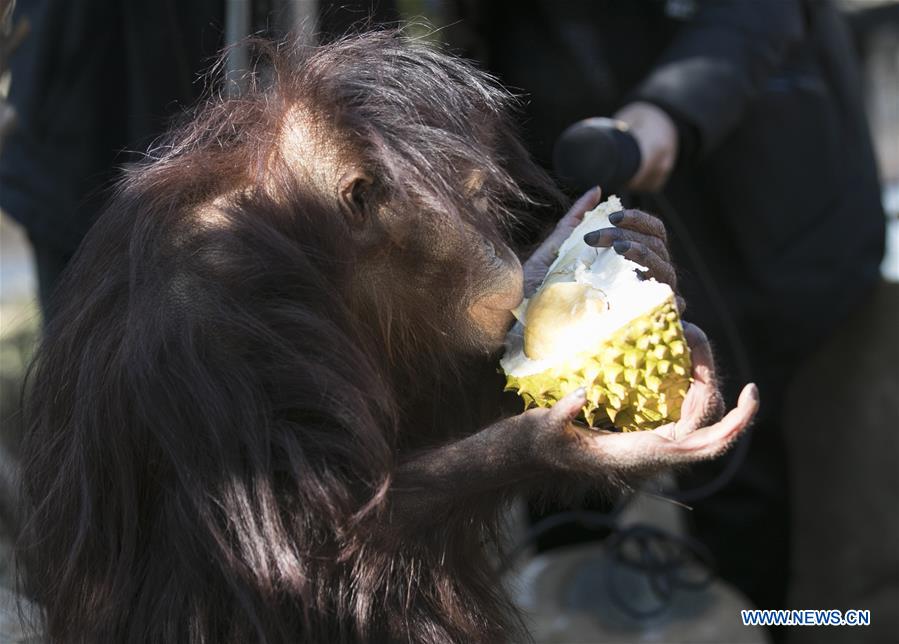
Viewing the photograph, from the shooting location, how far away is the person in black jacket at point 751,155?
1.73 meters

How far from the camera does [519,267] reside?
113cm

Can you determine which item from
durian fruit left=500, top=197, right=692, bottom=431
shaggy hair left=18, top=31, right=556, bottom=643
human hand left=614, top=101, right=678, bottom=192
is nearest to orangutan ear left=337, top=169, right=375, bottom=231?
shaggy hair left=18, top=31, right=556, bottom=643

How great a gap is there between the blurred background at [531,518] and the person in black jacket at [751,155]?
48 millimetres

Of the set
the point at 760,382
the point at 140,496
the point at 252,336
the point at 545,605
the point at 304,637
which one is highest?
the point at 252,336

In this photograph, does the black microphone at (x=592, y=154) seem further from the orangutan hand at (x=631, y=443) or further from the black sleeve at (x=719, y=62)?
the orangutan hand at (x=631, y=443)

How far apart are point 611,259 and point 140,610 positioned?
564 mm

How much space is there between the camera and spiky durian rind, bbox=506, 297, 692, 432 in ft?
3.23

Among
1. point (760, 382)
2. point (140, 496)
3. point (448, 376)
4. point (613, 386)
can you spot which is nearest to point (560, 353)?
point (613, 386)

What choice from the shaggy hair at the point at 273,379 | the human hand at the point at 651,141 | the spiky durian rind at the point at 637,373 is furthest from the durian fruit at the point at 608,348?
the human hand at the point at 651,141

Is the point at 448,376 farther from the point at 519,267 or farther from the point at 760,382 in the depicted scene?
the point at 760,382

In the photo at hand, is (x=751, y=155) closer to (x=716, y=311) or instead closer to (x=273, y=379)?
(x=716, y=311)

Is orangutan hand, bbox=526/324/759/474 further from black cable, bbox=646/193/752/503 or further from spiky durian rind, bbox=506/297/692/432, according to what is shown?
black cable, bbox=646/193/752/503

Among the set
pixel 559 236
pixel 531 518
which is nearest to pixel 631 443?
pixel 559 236

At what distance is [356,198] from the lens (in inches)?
42.7
